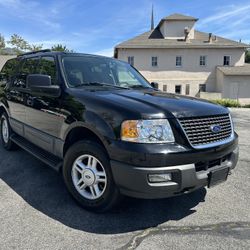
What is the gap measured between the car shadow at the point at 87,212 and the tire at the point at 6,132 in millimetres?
1303

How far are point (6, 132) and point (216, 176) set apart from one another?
470 cm

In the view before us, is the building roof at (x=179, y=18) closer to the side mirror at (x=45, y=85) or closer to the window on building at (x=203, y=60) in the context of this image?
the window on building at (x=203, y=60)

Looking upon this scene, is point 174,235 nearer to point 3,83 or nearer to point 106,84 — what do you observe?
point 106,84

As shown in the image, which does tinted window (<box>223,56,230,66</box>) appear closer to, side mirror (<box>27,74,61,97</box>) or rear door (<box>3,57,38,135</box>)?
rear door (<box>3,57,38,135</box>)

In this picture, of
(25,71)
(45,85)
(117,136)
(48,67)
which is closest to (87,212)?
(117,136)

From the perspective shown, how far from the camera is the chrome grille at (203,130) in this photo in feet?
10.4

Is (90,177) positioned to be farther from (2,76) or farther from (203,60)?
(203,60)

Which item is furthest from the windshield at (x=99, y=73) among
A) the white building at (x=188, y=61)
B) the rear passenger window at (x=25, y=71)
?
the white building at (x=188, y=61)

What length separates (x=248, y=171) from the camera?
17.4 ft

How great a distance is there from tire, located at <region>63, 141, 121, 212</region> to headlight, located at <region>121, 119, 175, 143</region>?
469mm

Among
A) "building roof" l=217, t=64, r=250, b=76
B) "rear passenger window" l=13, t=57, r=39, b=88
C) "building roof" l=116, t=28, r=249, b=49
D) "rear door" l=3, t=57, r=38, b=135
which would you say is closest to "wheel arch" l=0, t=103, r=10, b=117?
"rear door" l=3, t=57, r=38, b=135

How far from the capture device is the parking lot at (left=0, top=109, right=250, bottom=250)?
2.95 meters

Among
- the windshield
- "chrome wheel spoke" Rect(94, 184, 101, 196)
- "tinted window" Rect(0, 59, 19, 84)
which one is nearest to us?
"chrome wheel spoke" Rect(94, 184, 101, 196)

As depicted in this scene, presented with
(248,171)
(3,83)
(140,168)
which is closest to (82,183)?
(140,168)
